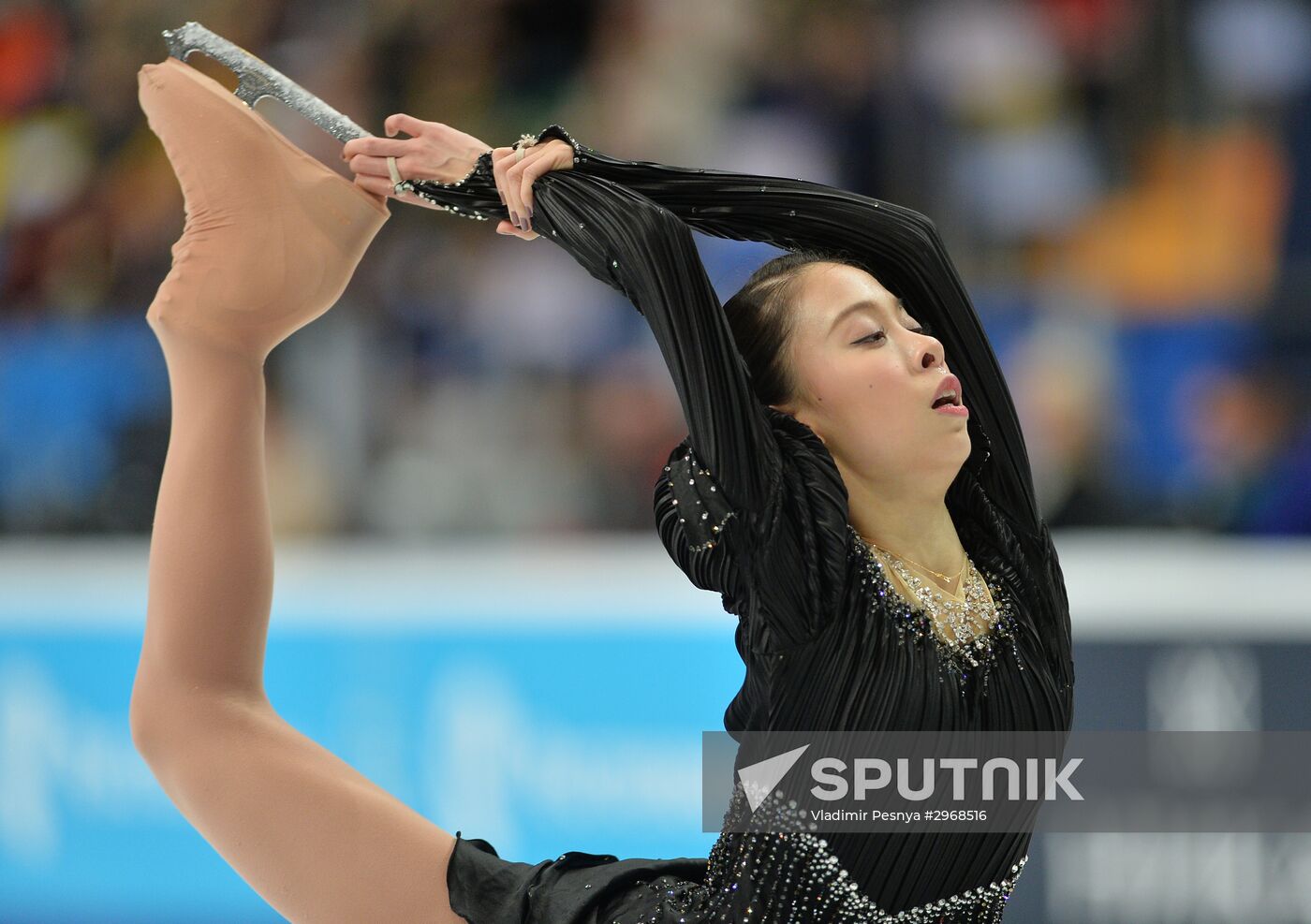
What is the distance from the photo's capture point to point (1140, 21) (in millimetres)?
3854

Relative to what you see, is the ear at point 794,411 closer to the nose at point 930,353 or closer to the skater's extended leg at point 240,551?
the nose at point 930,353

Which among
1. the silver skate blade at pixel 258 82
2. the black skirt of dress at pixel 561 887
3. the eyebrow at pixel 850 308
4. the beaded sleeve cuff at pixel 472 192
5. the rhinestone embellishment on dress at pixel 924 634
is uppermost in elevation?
the silver skate blade at pixel 258 82

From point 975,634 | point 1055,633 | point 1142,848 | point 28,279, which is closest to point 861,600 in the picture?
point 975,634

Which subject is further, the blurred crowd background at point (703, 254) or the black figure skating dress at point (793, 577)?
the blurred crowd background at point (703, 254)

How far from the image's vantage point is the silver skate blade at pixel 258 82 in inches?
82.0

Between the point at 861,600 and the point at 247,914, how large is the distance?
212cm

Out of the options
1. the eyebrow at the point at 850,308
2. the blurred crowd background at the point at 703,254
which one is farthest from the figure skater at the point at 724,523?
the blurred crowd background at the point at 703,254

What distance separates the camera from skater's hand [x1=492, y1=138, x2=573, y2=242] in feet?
6.04

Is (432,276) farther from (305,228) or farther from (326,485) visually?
(305,228)

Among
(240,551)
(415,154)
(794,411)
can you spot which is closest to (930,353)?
(794,411)

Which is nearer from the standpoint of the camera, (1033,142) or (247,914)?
(247,914)

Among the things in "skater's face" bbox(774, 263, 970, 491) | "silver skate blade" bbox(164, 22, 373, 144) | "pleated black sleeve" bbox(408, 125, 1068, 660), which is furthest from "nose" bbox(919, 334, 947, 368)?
"silver skate blade" bbox(164, 22, 373, 144)

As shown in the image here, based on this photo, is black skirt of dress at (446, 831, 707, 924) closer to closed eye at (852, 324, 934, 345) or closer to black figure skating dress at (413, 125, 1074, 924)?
black figure skating dress at (413, 125, 1074, 924)

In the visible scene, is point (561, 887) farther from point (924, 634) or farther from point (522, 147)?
point (522, 147)
